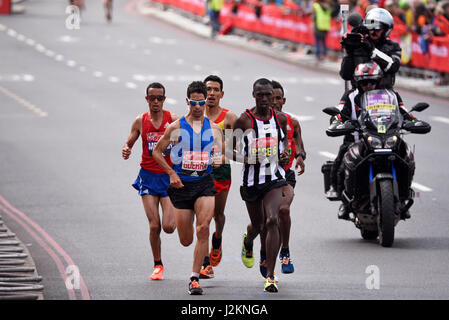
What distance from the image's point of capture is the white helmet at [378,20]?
46.6 feet

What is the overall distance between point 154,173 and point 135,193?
5992 mm

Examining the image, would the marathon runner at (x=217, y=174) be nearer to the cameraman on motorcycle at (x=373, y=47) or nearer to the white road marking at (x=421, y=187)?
the cameraman on motorcycle at (x=373, y=47)

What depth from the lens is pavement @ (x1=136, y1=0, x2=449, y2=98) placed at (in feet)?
101

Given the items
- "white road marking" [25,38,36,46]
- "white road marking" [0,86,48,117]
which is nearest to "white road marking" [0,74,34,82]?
"white road marking" [0,86,48,117]

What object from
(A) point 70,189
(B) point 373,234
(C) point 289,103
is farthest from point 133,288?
(C) point 289,103

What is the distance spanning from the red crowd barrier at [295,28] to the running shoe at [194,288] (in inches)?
761

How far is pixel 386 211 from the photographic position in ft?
44.2

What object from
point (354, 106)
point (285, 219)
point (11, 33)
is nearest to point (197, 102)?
point (285, 219)

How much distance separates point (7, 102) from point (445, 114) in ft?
36.6

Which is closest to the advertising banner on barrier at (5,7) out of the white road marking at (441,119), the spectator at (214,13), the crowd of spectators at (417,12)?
the spectator at (214,13)

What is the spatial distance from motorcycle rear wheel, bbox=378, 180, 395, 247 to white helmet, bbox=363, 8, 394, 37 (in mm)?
1960

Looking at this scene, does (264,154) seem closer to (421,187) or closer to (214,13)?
(421,187)

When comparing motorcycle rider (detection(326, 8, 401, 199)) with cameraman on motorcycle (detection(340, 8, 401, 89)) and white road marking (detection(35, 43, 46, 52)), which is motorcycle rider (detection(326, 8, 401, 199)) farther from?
white road marking (detection(35, 43, 46, 52))

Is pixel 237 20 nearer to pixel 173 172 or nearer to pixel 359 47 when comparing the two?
pixel 359 47
